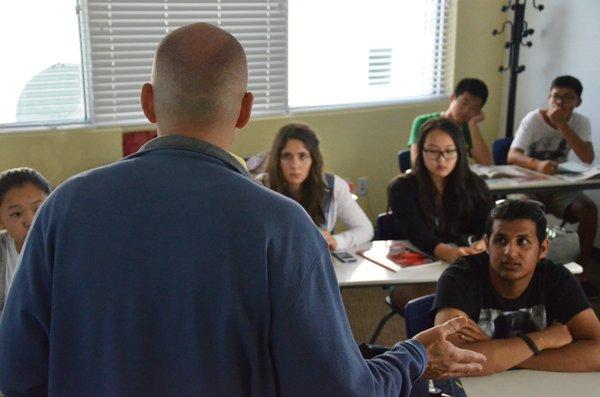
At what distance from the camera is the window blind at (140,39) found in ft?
14.7

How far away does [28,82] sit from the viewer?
4352mm

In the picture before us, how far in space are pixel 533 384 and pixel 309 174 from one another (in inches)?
72.0

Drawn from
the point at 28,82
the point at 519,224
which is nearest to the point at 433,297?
the point at 519,224

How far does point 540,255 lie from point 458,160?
121cm

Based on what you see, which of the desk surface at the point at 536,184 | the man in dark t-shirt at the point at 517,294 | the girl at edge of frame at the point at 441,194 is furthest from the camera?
the desk surface at the point at 536,184

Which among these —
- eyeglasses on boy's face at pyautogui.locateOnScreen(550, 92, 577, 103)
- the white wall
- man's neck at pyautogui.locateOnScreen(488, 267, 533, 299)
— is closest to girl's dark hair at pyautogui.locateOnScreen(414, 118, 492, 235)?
man's neck at pyautogui.locateOnScreen(488, 267, 533, 299)

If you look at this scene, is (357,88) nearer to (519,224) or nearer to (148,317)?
(519,224)

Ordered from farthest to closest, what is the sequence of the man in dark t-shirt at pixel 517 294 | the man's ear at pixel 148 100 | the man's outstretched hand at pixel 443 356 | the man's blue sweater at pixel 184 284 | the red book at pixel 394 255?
the red book at pixel 394 255 < the man in dark t-shirt at pixel 517 294 < the man's outstretched hand at pixel 443 356 < the man's ear at pixel 148 100 < the man's blue sweater at pixel 184 284

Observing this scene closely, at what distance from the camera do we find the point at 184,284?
1062mm

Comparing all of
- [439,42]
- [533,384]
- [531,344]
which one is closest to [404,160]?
[439,42]

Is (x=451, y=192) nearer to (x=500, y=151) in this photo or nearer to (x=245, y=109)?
(x=500, y=151)

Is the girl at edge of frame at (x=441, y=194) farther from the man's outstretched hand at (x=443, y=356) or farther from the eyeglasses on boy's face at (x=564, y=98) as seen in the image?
the man's outstretched hand at (x=443, y=356)

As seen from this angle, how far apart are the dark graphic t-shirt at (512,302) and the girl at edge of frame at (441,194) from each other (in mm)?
1066

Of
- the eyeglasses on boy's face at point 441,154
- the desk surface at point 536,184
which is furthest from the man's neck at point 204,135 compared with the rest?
the desk surface at point 536,184
